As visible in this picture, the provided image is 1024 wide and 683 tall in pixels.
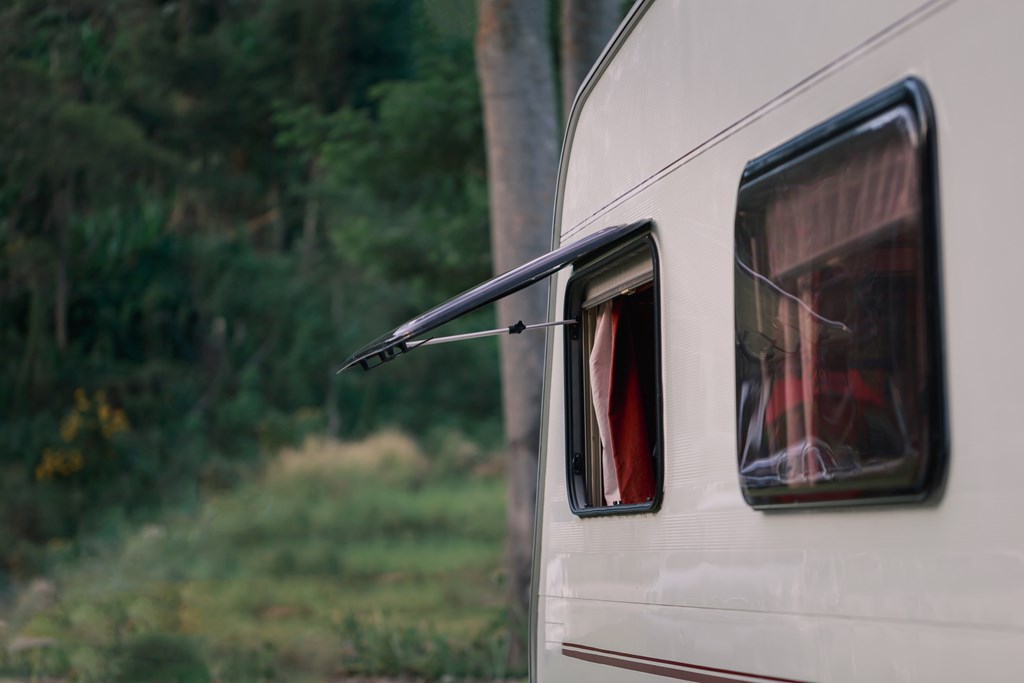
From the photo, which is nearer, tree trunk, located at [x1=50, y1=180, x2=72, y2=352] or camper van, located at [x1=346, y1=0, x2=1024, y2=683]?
camper van, located at [x1=346, y1=0, x2=1024, y2=683]

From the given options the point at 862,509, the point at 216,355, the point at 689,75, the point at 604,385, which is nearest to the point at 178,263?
the point at 216,355

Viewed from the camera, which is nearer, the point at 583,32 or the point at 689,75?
the point at 689,75

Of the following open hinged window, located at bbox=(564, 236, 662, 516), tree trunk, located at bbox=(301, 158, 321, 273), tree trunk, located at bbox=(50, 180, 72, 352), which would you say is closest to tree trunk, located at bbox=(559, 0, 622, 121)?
open hinged window, located at bbox=(564, 236, 662, 516)

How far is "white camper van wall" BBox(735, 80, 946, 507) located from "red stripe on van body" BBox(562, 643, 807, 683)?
415 mm

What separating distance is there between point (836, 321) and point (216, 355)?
23.2 meters

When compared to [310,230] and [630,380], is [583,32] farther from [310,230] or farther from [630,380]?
[310,230]

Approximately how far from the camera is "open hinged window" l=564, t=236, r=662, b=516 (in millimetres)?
4324

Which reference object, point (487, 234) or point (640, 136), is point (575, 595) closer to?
point (640, 136)

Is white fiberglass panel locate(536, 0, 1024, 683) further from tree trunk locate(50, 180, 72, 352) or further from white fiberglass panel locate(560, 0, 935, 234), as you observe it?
tree trunk locate(50, 180, 72, 352)

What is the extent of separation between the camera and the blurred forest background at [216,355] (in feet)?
62.4

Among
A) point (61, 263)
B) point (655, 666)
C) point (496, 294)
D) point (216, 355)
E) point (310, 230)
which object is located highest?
point (310, 230)

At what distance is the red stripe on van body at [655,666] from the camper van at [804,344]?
0.4 inches

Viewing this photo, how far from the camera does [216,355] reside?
2500 centimetres

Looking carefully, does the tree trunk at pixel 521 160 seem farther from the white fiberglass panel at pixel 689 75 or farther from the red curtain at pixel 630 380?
the red curtain at pixel 630 380
